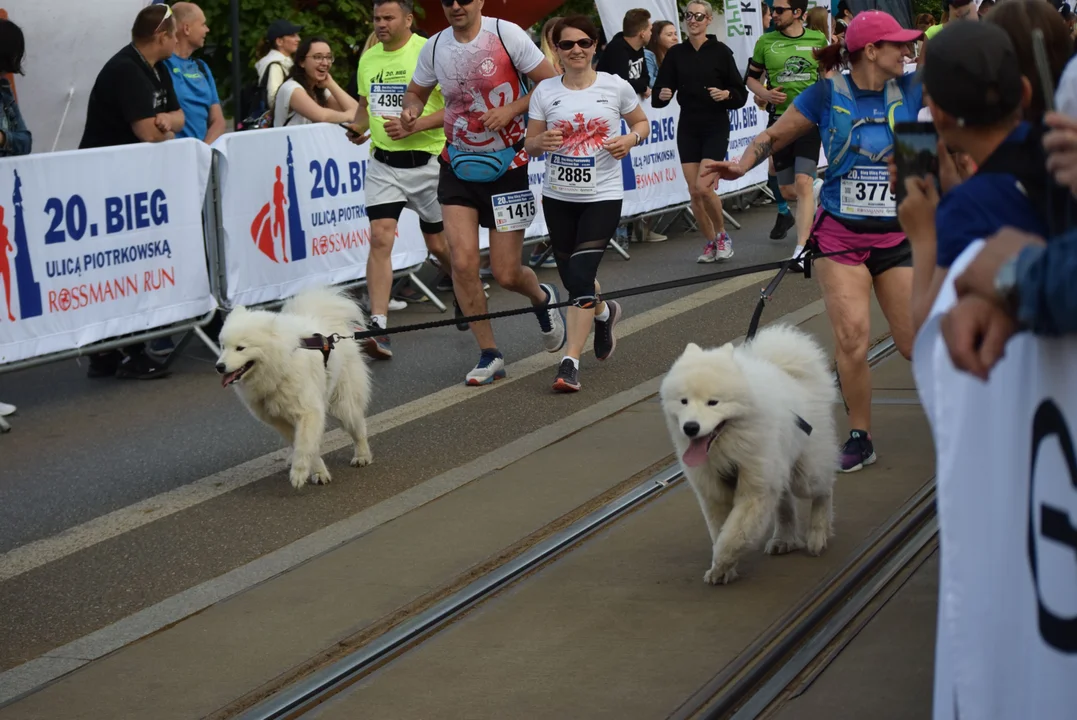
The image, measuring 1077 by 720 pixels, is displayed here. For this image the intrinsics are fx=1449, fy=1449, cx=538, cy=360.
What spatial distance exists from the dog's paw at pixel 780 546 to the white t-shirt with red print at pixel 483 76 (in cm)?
373

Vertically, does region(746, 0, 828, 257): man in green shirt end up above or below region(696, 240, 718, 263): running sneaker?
above

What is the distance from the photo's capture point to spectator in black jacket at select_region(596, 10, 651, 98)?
13.7m

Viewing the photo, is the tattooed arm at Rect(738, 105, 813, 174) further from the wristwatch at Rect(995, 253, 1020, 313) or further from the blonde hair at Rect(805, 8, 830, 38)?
the blonde hair at Rect(805, 8, 830, 38)

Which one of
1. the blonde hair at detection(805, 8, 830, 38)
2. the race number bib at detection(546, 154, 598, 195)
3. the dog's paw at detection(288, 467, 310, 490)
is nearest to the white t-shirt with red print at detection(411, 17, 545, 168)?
the race number bib at detection(546, 154, 598, 195)

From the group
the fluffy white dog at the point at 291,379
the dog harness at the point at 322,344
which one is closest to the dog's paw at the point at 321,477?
the fluffy white dog at the point at 291,379

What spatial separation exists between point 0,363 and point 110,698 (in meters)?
4.35

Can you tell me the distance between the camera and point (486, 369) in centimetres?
855

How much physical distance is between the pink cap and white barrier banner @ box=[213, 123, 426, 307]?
445 centimetres

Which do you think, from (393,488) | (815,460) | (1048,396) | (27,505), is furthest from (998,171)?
(27,505)

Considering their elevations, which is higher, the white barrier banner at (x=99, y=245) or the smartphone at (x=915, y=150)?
the smartphone at (x=915, y=150)

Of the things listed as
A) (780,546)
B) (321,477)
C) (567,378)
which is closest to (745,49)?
(567,378)

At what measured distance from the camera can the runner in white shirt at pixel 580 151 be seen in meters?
8.16

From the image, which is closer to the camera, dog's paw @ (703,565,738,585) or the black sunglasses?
dog's paw @ (703,565,738,585)

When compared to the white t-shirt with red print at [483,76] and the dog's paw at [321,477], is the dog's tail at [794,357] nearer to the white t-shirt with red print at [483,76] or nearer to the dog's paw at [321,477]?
the dog's paw at [321,477]
